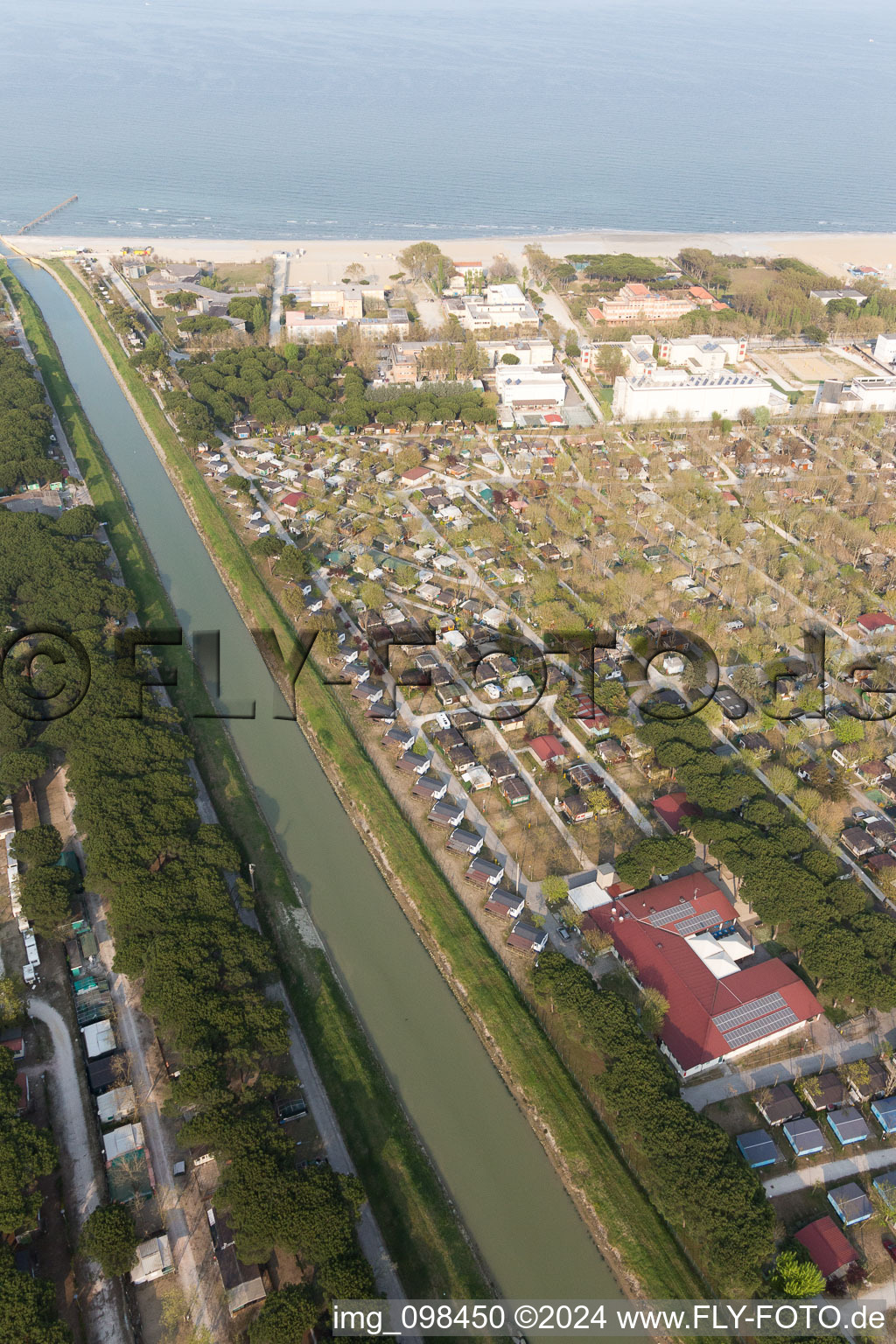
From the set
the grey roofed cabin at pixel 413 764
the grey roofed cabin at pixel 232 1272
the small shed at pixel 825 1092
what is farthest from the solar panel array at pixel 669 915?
the grey roofed cabin at pixel 232 1272

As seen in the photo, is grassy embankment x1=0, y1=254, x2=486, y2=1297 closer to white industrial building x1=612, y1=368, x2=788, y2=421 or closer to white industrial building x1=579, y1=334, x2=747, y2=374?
white industrial building x1=612, y1=368, x2=788, y2=421

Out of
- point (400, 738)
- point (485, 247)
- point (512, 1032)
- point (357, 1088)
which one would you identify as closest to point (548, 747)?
point (400, 738)

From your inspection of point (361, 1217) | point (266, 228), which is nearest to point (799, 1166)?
point (361, 1217)

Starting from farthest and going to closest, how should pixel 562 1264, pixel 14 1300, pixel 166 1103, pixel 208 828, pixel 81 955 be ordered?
pixel 208 828 < pixel 81 955 < pixel 166 1103 < pixel 562 1264 < pixel 14 1300

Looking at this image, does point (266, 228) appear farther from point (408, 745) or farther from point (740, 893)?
point (740, 893)

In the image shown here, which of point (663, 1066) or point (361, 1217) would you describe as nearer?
point (361, 1217)

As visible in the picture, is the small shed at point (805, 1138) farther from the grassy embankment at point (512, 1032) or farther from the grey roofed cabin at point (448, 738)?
the grey roofed cabin at point (448, 738)

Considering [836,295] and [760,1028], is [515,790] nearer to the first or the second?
[760,1028]
